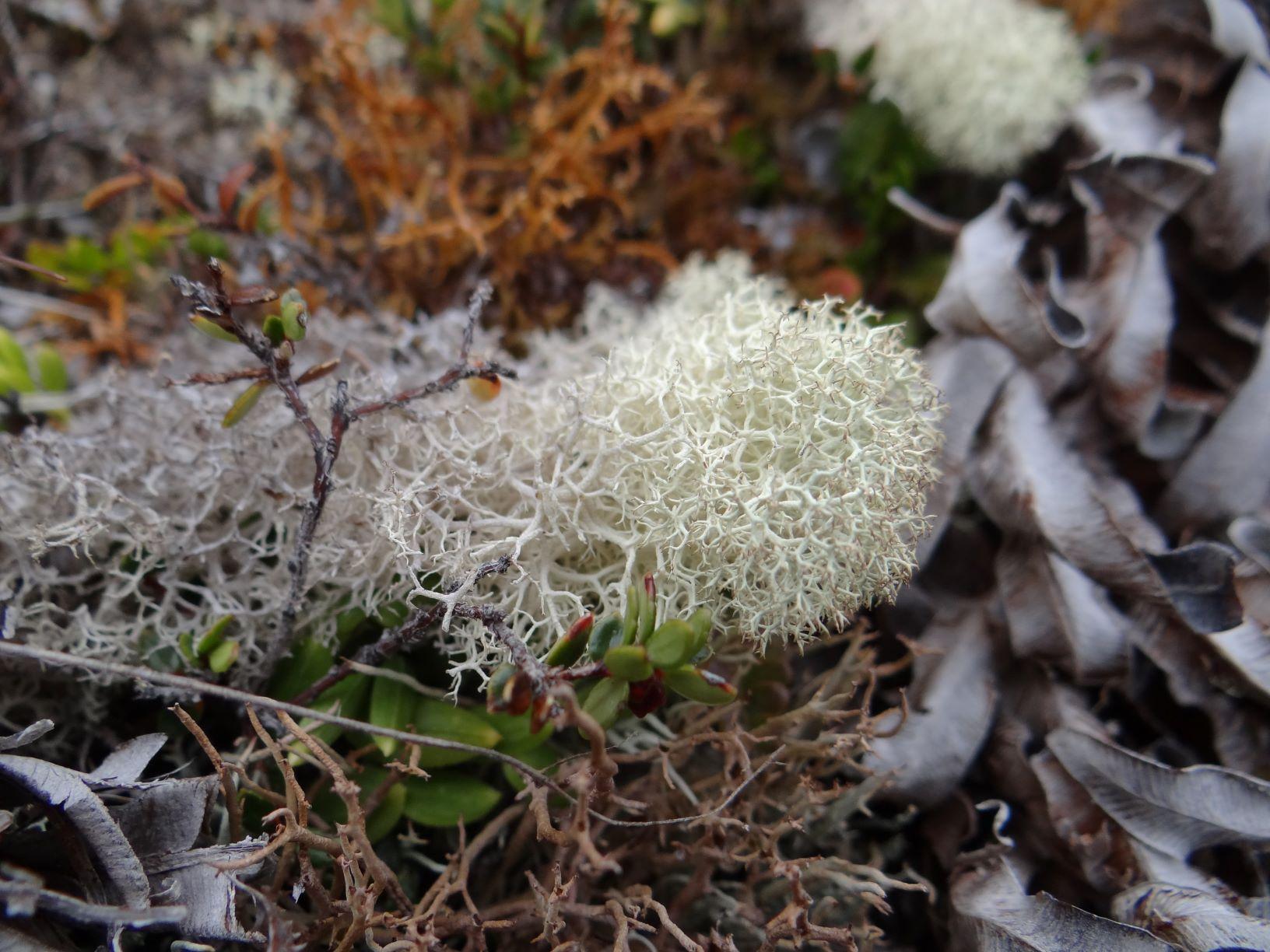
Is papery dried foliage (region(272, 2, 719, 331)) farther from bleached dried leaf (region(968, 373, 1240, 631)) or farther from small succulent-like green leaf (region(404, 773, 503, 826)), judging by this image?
small succulent-like green leaf (region(404, 773, 503, 826))

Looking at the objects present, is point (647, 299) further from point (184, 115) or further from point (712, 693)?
point (184, 115)

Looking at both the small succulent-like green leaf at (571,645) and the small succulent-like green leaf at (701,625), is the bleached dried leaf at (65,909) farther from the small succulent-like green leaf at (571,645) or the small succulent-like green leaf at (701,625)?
the small succulent-like green leaf at (701,625)

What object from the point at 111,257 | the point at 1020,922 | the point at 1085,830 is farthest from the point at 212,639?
the point at 1085,830

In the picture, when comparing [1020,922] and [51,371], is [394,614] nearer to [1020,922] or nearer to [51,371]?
[51,371]

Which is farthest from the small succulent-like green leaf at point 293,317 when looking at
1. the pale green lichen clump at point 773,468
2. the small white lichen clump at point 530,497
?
the pale green lichen clump at point 773,468

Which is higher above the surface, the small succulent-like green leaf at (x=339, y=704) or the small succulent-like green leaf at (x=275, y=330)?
the small succulent-like green leaf at (x=275, y=330)

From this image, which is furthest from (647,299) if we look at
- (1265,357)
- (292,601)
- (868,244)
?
(1265,357)

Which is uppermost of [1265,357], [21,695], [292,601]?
[1265,357]
